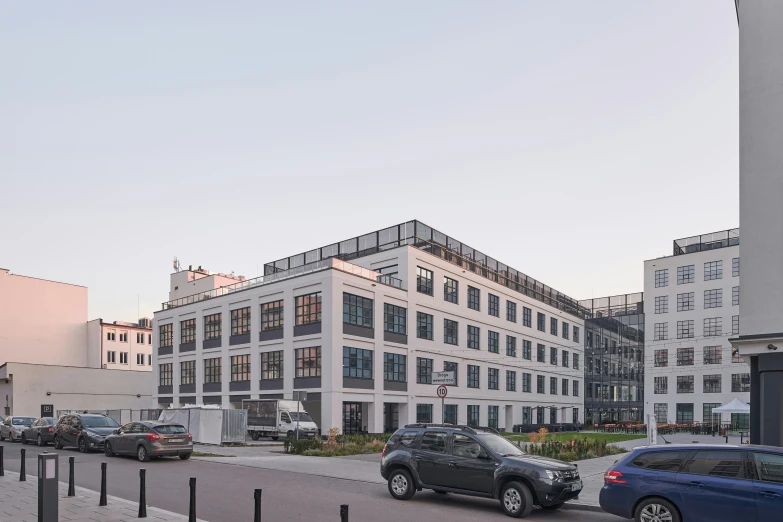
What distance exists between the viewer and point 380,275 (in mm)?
47938

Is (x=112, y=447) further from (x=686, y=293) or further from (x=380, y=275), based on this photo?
(x=686, y=293)

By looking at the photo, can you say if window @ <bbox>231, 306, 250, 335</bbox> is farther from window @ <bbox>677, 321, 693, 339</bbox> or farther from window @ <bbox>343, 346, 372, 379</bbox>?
window @ <bbox>677, 321, 693, 339</bbox>

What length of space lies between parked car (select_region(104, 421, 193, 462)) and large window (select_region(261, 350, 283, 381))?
70.5 feet

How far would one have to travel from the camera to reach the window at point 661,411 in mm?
71938

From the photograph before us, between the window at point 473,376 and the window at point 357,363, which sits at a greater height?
the window at point 357,363

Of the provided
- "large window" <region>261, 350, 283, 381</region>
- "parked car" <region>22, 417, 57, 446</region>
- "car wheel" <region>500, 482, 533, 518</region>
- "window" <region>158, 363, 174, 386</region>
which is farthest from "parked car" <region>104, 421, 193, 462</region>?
"window" <region>158, 363, 174, 386</region>

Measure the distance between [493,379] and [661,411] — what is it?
24.3 metres

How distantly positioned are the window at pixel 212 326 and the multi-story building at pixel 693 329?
153ft

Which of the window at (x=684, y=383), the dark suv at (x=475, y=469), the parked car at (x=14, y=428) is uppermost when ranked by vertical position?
the dark suv at (x=475, y=469)

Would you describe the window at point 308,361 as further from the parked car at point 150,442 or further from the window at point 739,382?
the window at point 739,382

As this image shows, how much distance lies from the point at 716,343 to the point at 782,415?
58.0 m

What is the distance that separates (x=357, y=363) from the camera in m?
44.6

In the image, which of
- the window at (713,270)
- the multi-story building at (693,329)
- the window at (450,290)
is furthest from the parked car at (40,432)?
the window at (713,270)

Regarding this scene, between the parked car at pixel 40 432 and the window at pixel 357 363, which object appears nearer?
the parked car at pixel 40 432
